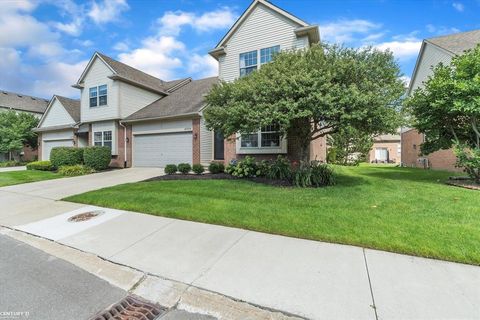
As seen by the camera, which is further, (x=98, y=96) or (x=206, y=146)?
(x=98, y=96)

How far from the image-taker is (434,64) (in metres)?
16.2

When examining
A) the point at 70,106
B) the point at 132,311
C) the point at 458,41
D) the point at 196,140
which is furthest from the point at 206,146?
the point at 458,41

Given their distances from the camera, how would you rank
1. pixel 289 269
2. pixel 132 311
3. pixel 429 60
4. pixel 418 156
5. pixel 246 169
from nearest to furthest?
pixel 132 311
pixel 289 269
pixel 246 169
pixel 418 156
pixel 429 60

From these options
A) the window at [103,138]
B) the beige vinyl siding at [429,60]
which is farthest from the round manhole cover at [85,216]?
the beige vinyl siding at [429,60]

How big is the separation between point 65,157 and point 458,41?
84.9 feet

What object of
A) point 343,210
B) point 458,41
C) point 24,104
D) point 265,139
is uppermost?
point 458,41

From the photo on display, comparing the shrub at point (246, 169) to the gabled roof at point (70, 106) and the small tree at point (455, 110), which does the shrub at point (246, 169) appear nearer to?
the small tree at point (455, 110)

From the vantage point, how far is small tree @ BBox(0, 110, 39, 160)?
81.1 feet

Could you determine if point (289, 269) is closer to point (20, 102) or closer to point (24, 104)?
point (24, 104)

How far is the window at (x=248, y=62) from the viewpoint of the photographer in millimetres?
12734

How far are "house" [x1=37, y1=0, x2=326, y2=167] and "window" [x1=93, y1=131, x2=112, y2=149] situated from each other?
7cm

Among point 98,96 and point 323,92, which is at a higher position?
point 98,96

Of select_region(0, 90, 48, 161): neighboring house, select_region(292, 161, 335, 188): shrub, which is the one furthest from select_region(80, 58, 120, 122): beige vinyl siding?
select_region(0, 90, 48, 161): neighboring house

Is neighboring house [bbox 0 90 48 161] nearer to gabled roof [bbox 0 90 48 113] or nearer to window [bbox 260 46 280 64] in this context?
gabled roof [bbox 0 90 48 113]
